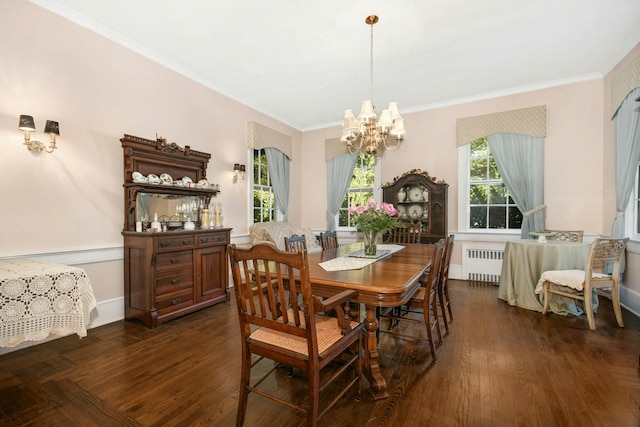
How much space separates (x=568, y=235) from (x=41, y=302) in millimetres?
5479

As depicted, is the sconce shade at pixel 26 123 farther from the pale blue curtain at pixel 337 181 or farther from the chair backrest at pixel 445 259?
the pale blue curtain at pixel 337 181

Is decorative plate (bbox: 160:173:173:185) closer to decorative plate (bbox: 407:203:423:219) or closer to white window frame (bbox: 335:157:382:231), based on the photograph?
white window frame (bbox: 335:157:382:231)

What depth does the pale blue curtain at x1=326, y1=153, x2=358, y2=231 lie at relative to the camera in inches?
233

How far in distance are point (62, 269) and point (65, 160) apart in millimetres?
1485

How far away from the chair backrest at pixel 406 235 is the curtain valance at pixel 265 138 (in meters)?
2.72

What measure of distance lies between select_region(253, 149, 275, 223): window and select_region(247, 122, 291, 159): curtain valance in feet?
0.75

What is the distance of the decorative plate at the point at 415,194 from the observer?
501cm

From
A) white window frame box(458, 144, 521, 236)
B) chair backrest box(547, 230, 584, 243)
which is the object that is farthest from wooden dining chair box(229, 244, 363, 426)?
white window frame box(458, 144, 521, 236)

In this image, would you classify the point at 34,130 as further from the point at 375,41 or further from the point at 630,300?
the point at 630,300

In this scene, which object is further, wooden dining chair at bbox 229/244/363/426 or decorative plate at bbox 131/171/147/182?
decorative plate at bbox 131/171/147/182

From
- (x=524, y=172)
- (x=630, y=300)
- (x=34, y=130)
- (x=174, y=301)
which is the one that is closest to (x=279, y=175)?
(x=174, y=301)

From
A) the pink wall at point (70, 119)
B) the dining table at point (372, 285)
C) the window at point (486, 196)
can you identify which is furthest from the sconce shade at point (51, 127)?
the window at point (486, 196)

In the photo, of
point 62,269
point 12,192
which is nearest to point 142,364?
point 62,269

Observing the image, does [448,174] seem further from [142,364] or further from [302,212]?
[142,364]
